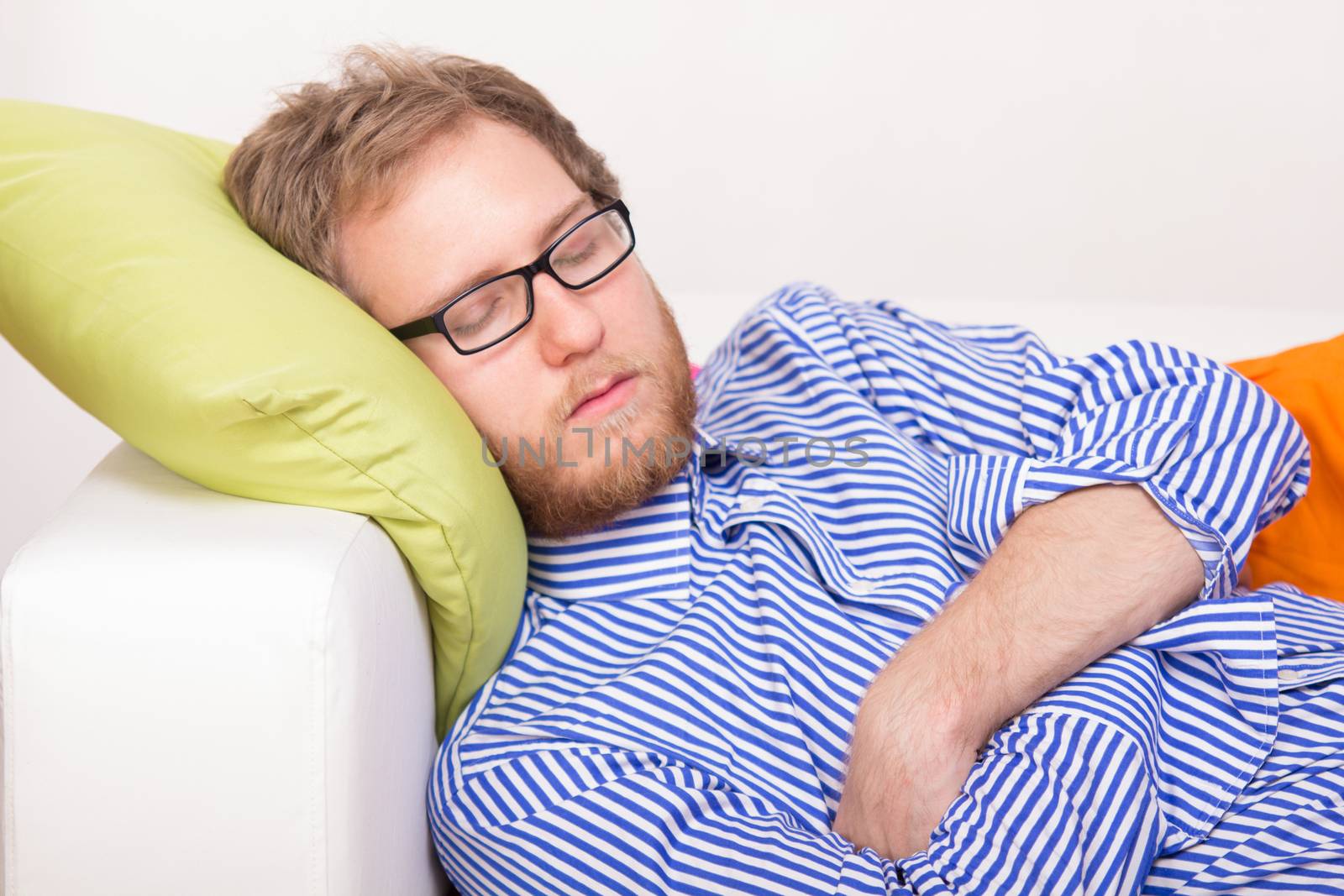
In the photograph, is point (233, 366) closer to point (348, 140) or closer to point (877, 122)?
point (348, 140)

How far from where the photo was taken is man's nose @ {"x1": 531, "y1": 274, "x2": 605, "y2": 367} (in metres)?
1.33

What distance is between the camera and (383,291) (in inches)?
54.1

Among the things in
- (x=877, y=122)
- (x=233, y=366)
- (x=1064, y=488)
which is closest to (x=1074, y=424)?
(x=1064, y=488)

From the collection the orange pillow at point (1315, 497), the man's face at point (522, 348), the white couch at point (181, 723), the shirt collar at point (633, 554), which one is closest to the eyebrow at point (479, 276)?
the man's face at point (522, 348)

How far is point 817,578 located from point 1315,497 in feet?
2.19

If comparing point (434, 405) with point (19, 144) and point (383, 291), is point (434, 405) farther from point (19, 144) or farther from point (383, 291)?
point (19, 144)

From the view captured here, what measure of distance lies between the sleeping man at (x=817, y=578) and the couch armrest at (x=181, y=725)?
222 millimetres

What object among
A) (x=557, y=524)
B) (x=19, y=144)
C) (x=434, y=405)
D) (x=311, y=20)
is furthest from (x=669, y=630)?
(x=311, y=20)

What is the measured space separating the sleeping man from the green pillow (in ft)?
0.45

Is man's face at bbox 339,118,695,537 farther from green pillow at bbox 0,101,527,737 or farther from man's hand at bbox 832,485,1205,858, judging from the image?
man's hand at bbox 832,485,1205,858

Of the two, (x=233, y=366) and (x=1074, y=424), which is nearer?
Result: (x=233, y=366)

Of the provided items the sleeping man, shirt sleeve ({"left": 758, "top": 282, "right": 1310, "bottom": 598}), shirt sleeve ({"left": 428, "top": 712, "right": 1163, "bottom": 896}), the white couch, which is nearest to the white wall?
shirt sleeve ({"left": 758, "top": 282, "right": 1310, "bottom": 598})

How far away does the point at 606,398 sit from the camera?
138 centimetres

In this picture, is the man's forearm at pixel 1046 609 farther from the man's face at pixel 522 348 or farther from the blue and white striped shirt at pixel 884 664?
the man's face at pixel 522 348
